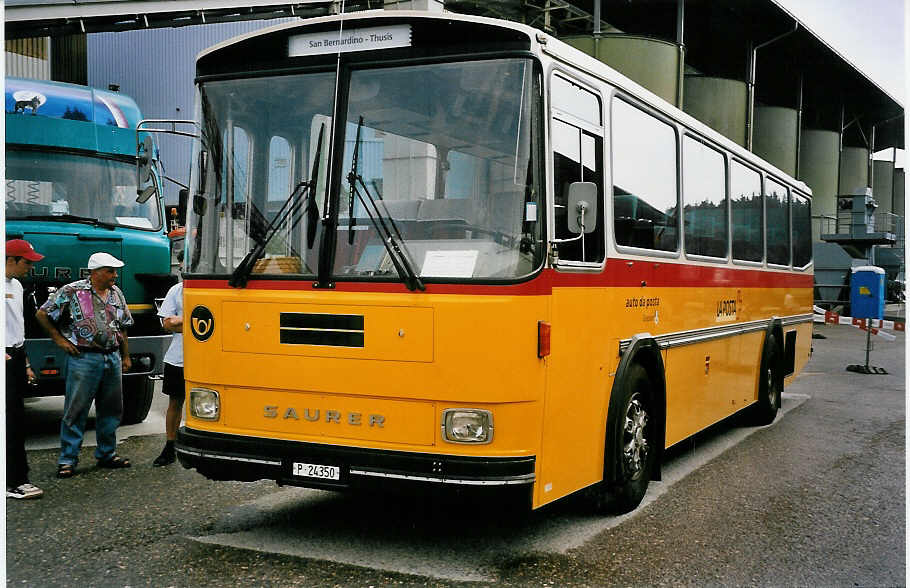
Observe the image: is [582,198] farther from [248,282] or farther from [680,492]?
[680,492]

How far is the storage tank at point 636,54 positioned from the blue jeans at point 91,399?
14290 millimetres

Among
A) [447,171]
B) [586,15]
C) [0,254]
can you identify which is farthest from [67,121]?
[586,15]

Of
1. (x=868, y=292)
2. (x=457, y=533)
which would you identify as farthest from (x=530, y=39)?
(x=868, y=292)

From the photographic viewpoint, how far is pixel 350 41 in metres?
5.27

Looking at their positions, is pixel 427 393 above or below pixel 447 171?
below

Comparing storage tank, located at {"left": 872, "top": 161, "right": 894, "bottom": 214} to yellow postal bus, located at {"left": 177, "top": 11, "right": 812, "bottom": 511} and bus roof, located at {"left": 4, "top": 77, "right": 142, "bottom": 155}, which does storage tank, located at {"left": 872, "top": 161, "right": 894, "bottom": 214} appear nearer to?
bus roof, located at {"left": 4, "top": 77, "right": 142, "bottom": 155}

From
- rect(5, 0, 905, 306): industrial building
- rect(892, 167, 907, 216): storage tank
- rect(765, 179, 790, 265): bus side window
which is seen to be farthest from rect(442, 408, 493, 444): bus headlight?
rect(765, 179, 790, 265): bus side window

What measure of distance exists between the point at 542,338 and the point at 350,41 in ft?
6.37

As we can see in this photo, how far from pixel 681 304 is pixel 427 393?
3.06m

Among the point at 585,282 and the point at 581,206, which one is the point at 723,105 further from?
the point at 581,206

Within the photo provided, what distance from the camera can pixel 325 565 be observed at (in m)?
5.12

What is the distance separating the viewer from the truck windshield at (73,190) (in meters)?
9.55

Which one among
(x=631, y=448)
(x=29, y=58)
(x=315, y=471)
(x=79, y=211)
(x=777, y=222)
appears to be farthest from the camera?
(x=29, y=58)

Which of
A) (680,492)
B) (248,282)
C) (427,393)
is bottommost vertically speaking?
(680,492)
